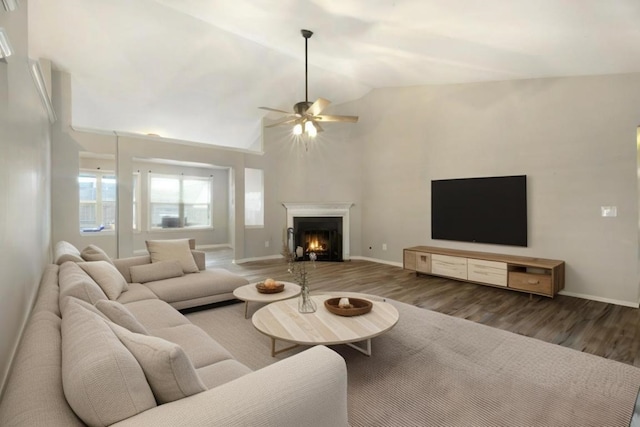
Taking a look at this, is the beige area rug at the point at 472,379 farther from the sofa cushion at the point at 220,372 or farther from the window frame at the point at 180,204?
the window frame at the point at 180,204

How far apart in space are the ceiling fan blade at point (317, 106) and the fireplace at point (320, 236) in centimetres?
335

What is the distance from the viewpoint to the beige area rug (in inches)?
70.9

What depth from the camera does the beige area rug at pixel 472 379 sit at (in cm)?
180

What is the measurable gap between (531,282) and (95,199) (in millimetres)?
8884

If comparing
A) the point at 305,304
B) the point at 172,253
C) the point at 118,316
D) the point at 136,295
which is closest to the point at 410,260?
the point at 305,304

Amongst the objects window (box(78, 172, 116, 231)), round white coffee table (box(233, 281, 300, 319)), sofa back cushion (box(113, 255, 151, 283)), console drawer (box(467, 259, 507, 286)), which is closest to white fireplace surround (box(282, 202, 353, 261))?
console drawer (box(467, 259, 507, 286))

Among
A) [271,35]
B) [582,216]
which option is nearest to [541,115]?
[582,216]

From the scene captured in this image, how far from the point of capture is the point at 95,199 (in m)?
7.41

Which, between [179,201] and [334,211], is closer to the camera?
[334,211]

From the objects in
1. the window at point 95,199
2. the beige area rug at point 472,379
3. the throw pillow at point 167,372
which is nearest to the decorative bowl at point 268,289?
the beige area rug at point 472,379

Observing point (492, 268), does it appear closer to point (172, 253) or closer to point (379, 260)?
point (379, 260)

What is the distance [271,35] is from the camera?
14.0ft

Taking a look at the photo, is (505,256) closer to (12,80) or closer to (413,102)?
(413,102)

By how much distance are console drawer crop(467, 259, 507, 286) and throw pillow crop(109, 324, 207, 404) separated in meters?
4.43
